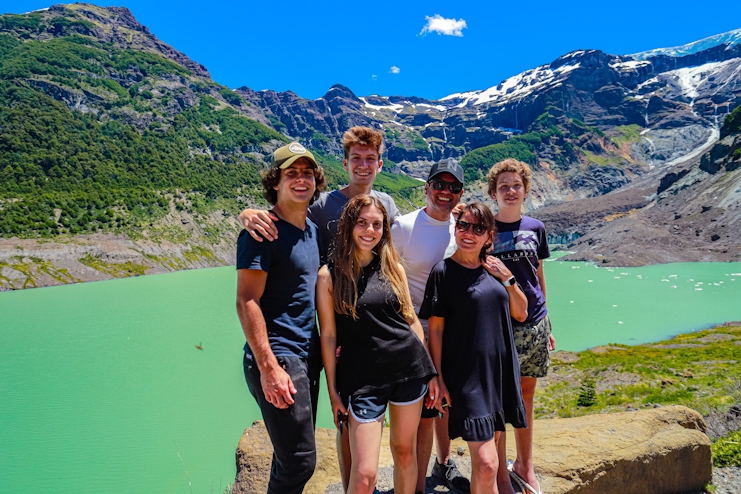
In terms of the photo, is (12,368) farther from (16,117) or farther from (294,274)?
(16,117)

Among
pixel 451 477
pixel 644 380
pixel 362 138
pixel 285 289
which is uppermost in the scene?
pixel 362 138

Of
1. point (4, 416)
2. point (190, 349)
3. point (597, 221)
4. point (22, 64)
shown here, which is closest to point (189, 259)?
point (190, 349)

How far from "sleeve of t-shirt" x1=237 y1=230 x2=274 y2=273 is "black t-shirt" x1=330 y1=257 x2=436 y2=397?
0.64 meters

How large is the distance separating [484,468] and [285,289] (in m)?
1.95

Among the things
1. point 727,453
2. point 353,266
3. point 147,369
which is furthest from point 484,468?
point 147,369

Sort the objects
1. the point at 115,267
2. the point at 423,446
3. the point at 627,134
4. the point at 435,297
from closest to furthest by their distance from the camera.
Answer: the point at 435,297 < the point at 423,446 < the point at 115,267 < the point at 627,134

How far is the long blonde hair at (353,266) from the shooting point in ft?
10.1

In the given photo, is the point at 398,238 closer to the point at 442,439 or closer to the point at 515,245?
the point at 515,245

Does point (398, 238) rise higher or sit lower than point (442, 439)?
higher

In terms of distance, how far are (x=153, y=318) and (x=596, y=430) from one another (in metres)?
31.5

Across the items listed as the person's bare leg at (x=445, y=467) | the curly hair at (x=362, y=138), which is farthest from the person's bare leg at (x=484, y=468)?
the curly hair at (x=362, y=138)

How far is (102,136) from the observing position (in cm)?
10250

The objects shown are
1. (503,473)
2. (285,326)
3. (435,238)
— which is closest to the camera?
(285,326)

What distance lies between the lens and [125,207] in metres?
75.4
